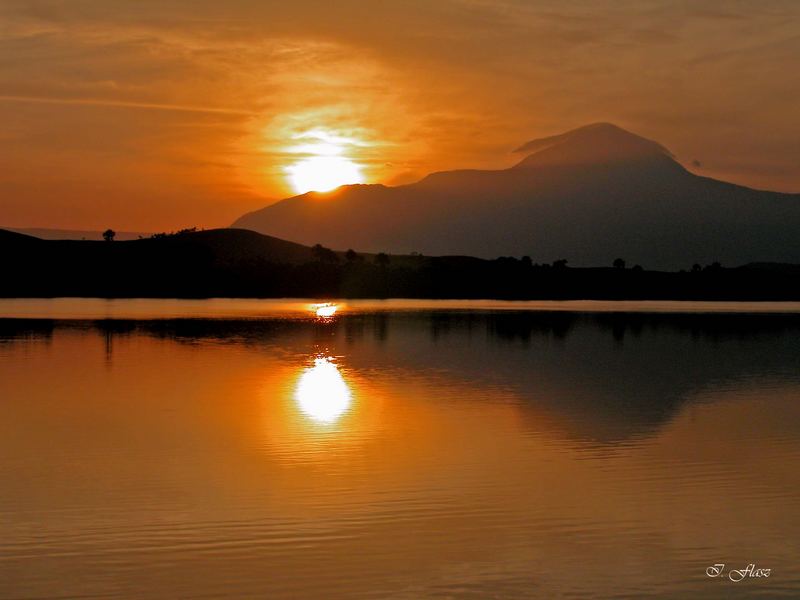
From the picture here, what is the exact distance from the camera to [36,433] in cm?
2778

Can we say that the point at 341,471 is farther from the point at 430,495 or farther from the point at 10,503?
the point at 10,503

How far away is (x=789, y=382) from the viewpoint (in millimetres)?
43406

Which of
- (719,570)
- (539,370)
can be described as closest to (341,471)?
(719,570)

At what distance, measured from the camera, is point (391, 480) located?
22141 mm

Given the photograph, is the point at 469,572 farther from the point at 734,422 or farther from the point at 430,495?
the point at 734,422

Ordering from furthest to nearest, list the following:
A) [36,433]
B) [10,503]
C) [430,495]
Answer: [36,433] < [430,495] < [10,503]

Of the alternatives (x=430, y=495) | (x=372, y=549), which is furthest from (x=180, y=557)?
(x=430, y=495)

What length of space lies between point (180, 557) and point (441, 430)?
44.1 feet

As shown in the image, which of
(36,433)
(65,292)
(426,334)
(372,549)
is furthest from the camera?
(65,292)

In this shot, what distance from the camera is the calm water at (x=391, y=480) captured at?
15.7 metres

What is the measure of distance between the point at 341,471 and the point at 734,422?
14217 millimetres

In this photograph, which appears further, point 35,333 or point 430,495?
point 35,333

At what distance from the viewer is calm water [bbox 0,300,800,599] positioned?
51.5 feet

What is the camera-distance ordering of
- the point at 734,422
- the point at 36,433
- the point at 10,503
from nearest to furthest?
the point at 10,503 < the point at 36,433 < the point at 734,422
